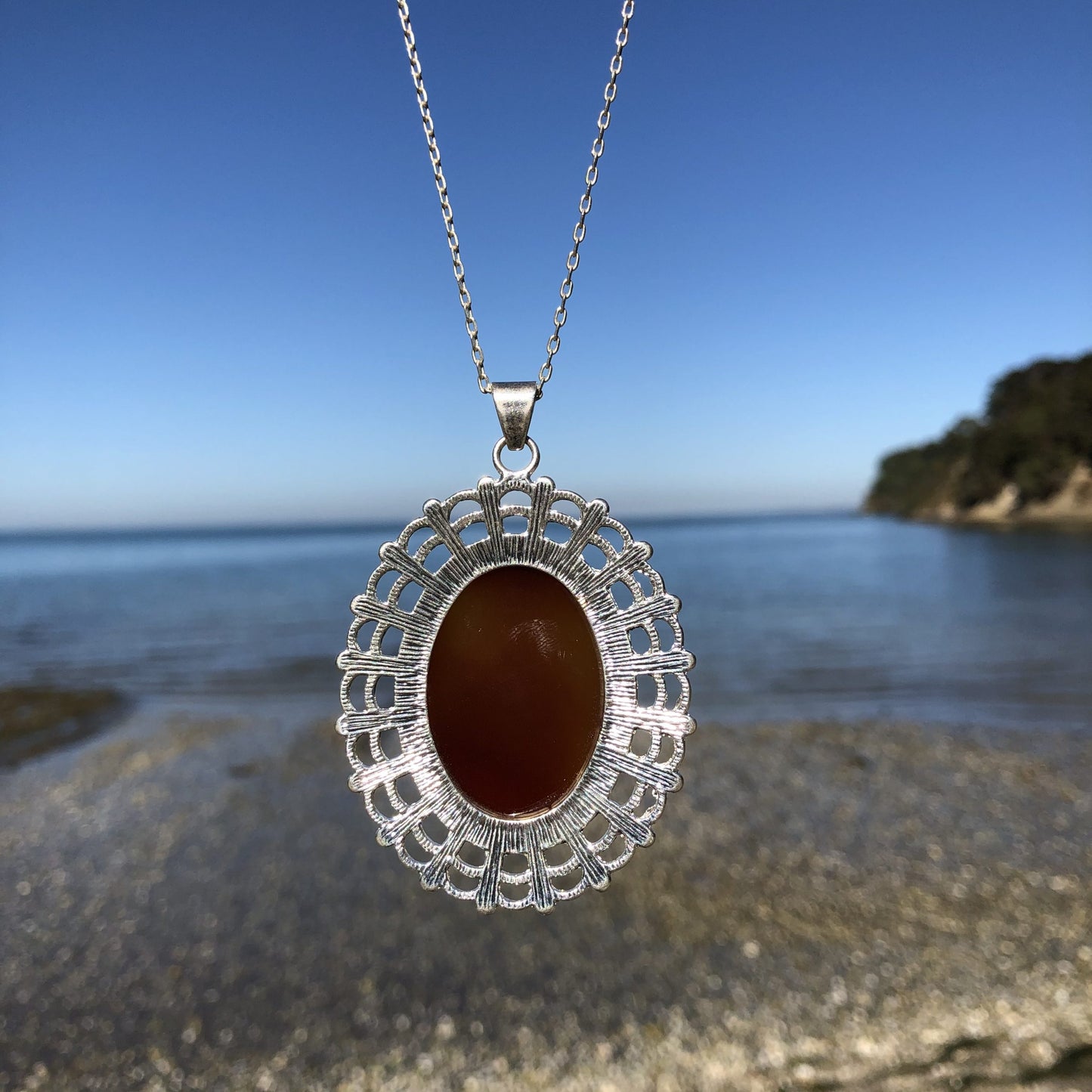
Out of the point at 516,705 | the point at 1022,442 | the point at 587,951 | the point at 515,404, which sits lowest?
the point at 587,951

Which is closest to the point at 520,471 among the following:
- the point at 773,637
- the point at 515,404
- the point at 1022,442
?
the point at 515,404

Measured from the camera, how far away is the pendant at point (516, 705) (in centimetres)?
203

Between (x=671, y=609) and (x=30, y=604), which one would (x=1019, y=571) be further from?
(x=30, y=604)

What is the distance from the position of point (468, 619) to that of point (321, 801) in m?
5.26

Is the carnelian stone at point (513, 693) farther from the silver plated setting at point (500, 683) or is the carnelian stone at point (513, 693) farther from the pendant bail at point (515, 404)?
the pendant bail at point (515, 404)

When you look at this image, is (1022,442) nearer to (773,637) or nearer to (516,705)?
(773,637)

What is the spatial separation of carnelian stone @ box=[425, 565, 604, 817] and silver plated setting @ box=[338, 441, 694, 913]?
1.0 inches

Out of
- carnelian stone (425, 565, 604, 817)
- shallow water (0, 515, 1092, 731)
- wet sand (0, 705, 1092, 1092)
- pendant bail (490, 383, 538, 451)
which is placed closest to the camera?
pendant bail (490, 383, 538, 451)

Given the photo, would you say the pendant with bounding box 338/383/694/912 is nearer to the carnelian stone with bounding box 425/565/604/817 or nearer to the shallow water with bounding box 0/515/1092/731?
the carnelian stone with bounding box 425/565/604/817

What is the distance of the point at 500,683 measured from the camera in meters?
2.09

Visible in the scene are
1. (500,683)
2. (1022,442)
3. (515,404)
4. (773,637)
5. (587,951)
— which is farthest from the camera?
(1022,442)

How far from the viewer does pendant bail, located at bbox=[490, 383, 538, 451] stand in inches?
76.1

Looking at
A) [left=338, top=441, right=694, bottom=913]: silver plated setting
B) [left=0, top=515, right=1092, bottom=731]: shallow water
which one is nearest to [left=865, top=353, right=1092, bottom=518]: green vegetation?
[left=0, top=515, right=1092, bottom=731]: shallow water

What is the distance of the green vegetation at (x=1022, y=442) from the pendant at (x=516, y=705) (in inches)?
2123
